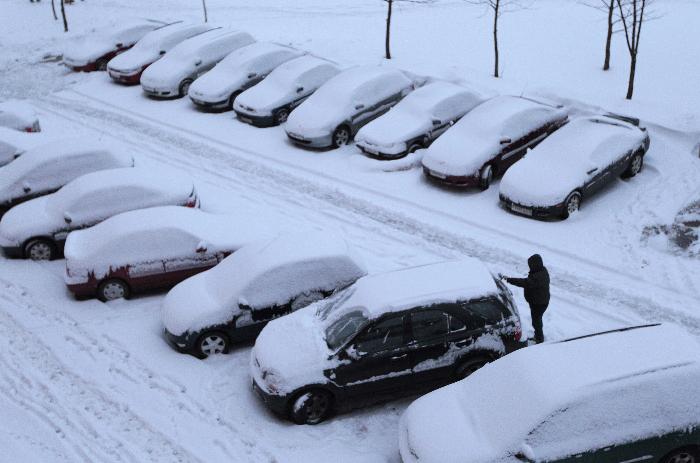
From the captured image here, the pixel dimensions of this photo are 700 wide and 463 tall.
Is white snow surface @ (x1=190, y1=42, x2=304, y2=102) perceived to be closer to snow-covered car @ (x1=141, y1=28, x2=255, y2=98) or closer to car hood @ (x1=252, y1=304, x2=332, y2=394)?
snow-covered car @ (x1=141, y1=28, x2=255, y2=98)

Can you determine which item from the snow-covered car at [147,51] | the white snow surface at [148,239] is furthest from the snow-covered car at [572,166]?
the snow-covered car at [147,51]

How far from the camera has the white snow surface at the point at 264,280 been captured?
10562 millimetres

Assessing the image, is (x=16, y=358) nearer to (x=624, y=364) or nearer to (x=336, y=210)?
(x=336, y=210)

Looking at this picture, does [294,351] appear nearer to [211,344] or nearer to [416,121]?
[211,344]

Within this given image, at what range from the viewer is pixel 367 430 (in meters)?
9.17

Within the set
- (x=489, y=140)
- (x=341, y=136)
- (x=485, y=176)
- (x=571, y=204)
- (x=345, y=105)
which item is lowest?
(x=571, y=204)

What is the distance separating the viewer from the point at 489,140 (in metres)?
15.5

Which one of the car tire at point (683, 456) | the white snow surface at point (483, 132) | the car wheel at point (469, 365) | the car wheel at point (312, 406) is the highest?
the white snow surface at point (483, 132)

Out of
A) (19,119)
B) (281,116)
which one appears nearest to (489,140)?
(281,116)

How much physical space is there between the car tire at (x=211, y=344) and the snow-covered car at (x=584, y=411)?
12.2ft

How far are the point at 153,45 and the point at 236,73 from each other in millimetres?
4713

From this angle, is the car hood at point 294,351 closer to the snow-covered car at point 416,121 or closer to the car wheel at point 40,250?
the car wheel at point 40,250

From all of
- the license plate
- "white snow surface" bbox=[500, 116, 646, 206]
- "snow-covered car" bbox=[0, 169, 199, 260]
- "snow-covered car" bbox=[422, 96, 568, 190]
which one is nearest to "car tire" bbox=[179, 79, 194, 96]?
"snow-covered car" bbox=[0, 169, 199, 260]

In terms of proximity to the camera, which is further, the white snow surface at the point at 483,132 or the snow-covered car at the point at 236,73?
the snow-covered car at the point at 236,73
